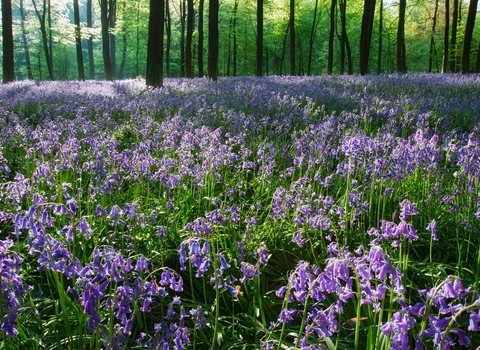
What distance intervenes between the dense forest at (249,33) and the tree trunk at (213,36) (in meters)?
0.04

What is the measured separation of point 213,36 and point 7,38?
953 cm

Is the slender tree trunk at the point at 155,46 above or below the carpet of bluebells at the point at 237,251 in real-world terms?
above

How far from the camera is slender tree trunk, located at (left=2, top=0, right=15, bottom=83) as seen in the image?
18.4m

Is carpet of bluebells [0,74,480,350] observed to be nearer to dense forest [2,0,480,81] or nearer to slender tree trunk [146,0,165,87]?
slender tree trunk [146,0,165,87]

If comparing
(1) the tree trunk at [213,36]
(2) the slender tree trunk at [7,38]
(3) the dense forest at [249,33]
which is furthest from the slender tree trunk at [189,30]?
(2) the slender tree trunk at [7,38]

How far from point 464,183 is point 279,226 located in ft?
6.57

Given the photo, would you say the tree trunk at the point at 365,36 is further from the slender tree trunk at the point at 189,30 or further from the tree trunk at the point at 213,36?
the slender tree trunk at the point at 189,30

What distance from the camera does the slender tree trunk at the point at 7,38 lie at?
1841cm

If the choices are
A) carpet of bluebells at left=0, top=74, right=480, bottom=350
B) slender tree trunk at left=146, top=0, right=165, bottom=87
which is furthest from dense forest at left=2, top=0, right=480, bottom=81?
carpet of bluebells at left=0, top=74, right=480, bottom=350

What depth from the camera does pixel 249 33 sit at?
46781mm

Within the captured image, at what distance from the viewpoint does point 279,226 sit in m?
3.48

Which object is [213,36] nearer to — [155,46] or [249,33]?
[155,46]

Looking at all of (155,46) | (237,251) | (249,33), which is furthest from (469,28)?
(249,33)

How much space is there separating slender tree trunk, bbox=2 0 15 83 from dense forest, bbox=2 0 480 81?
4cm
